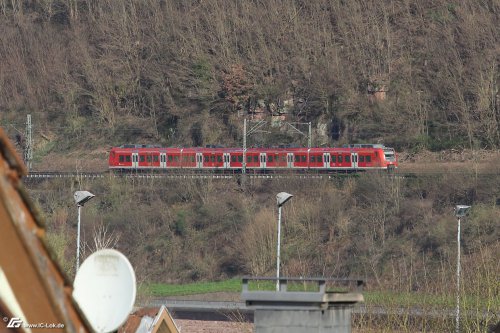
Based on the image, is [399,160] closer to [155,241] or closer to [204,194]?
[204,194]

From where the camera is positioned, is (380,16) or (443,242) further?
(380,16)

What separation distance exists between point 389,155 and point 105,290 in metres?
50.5

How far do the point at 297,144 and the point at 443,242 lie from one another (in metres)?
15.7

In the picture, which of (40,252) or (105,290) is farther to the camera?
(105,290)

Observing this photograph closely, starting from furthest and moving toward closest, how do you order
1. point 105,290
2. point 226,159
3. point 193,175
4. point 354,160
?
point 226,159 < point 193,175 < point 354,160 < point 105,290

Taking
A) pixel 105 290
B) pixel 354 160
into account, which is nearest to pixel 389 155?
pixel 354 160

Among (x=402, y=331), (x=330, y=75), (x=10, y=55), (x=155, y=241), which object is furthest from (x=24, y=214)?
(x=10, y=55)

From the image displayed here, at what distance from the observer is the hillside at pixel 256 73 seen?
63031mm

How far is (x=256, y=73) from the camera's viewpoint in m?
68.6

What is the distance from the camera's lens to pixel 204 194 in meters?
56.8

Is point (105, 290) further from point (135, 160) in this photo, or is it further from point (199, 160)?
point (135, 160)

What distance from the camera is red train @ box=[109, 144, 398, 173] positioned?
5553 centimetres

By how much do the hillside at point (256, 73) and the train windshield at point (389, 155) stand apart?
412 centimetres

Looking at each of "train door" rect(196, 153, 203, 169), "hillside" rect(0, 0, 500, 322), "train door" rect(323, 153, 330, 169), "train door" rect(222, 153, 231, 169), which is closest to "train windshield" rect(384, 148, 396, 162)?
"hillside" rect(0, 0, 500, 322)
